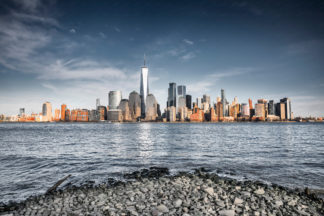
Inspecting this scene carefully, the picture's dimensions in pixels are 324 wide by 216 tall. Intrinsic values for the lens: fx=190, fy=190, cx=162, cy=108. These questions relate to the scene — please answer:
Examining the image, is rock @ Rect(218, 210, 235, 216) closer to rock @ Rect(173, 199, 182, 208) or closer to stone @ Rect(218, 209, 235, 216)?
stone @ Rect(218, 209, 235, 216)

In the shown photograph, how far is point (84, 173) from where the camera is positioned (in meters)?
20.2

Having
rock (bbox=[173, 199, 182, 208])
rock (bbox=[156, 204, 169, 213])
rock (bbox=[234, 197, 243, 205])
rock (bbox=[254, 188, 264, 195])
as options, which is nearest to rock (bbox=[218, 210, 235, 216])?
rock (bbox=[234, 197, 243, 205])

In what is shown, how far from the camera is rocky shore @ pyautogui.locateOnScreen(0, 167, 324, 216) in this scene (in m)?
10.4

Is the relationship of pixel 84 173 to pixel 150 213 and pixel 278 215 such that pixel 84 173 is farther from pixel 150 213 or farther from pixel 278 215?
pixel 278 215

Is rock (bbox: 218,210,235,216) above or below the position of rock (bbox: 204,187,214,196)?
above

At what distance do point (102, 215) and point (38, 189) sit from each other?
8562mm

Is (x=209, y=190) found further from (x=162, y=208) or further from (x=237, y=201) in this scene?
(x=162, y=208)

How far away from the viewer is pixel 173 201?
1158cm

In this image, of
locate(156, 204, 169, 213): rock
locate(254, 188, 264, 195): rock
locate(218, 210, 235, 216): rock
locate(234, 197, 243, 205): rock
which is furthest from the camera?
locate(254, 188, 264, 195): rock

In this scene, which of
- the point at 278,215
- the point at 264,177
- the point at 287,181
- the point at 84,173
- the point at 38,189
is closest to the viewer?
the point at 278,215

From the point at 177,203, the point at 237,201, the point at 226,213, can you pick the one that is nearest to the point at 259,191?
the point at 237,201

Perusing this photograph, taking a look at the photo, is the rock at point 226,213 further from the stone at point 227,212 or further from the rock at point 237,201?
the rock at point 237,201

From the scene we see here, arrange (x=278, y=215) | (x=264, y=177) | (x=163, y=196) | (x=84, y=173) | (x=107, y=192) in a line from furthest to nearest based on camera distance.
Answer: (x=84, y=173) → (x=264, y=177) → (x=107, y=192) → (x=163, y=196) → (x=278, y=215)

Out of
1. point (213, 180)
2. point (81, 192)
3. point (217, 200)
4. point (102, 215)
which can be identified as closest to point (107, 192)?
point (81, 192)
